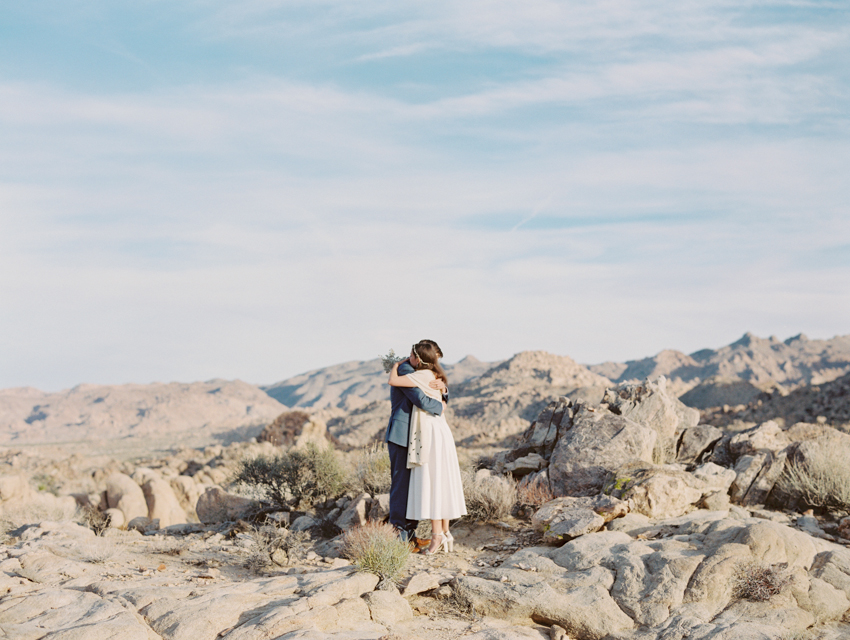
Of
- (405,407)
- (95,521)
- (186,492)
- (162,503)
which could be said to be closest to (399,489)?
(405,407)

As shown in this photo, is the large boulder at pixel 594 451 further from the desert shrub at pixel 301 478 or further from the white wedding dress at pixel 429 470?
the desert shrub at pixel 301 478

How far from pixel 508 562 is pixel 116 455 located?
151ft

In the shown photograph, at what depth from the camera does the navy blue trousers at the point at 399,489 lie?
8305mm

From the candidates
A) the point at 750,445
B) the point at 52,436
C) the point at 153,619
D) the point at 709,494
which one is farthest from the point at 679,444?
the point at 52,436

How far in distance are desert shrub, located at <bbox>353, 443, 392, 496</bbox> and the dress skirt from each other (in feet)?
11.3

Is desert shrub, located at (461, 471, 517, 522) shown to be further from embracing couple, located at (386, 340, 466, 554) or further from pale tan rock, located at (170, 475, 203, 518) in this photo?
pale tan rock, located at (170, 475, 203, 518)

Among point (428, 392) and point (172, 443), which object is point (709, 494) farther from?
point (172, 443)

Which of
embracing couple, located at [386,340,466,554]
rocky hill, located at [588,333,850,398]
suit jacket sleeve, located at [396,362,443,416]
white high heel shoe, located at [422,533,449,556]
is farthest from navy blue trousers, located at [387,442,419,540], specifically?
rocky hill, located at [588,333,850,398]

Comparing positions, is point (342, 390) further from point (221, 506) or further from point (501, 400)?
point (221, 506)

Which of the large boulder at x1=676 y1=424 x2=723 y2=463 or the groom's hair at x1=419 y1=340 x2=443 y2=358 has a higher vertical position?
the groom's hair at x1=419 y1=340 x2=443 y2=358

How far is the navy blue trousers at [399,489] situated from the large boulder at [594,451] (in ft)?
10.4

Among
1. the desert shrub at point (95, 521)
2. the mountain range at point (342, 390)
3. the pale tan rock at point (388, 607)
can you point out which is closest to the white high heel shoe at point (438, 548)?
the pale tan rock at point (388, 607)

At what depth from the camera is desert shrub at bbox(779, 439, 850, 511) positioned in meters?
10.6

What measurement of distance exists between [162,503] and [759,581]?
1440cm
